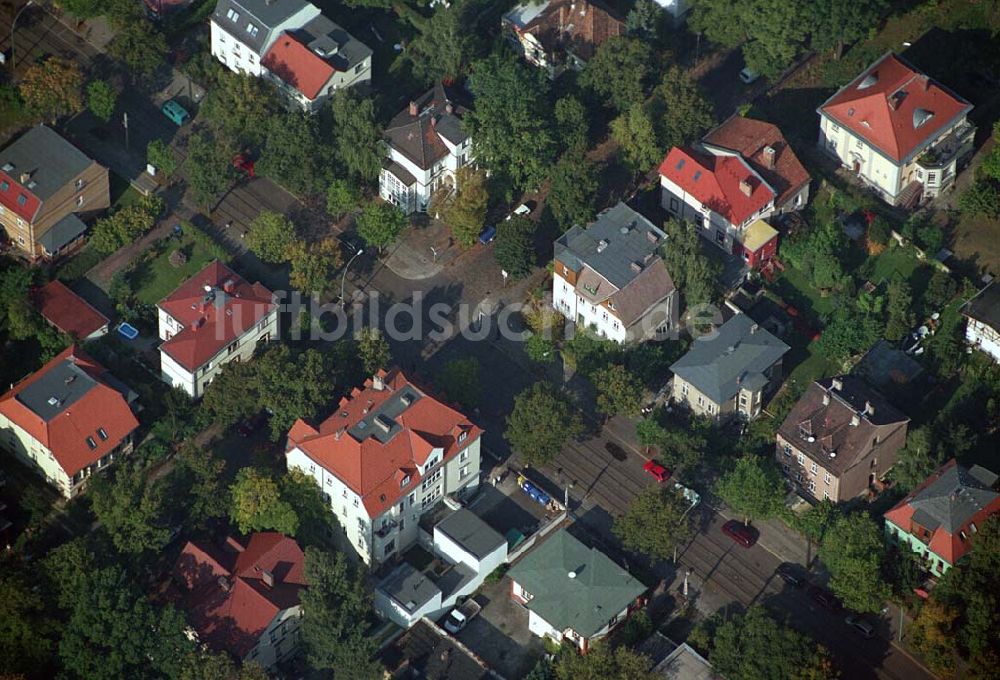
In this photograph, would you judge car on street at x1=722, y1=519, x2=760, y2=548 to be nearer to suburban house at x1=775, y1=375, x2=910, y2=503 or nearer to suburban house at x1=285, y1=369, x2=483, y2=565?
suburban house at x1=775, y1=375, x2=910, y2=503

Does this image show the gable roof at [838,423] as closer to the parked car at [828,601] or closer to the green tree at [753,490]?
the green tree at [753,490]

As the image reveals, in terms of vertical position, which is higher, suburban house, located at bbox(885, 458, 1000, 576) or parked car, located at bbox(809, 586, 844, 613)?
suburban house, located at bbox(885, 458, 1000, 576)

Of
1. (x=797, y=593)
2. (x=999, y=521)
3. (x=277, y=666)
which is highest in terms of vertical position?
(x=999, y=521)

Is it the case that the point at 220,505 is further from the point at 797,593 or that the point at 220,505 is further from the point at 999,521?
the point at 999,521

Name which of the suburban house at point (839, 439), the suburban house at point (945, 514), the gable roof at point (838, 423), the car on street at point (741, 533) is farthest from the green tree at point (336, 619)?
the suburban house at point (945, 514)

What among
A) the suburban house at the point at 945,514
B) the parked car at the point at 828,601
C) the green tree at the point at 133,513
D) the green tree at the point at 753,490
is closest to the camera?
the suburban house at the point at 945,514

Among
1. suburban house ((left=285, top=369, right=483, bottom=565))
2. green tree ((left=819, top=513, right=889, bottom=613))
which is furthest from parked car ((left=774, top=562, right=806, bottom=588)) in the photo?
suburban house ((left=285, top=369, right=483, bottom=565))

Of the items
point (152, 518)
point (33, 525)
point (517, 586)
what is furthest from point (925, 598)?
point (33, 525)
